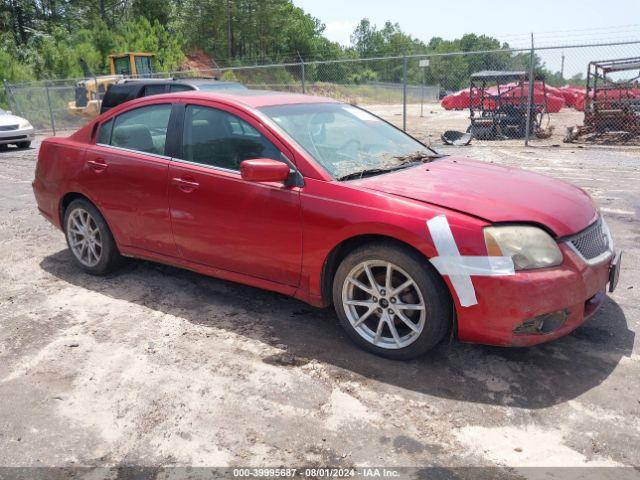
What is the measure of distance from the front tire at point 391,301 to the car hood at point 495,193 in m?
0.37

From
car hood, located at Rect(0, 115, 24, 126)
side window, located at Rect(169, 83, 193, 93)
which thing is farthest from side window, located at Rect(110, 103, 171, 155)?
car hood, located at Rect(0, 115, 24, 126)

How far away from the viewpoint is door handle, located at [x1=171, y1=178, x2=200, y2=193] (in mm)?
3883

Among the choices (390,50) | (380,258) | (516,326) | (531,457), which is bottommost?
(531,457)

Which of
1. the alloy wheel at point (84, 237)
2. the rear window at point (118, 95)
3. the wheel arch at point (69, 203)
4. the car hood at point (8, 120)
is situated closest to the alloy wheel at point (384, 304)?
the wheel arch at point (69, 203)

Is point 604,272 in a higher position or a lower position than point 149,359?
higher

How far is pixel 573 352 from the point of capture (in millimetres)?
3311

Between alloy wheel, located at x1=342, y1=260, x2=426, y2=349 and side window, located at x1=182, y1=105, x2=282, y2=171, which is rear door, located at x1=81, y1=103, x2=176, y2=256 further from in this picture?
alloy wheel, located at x1=342, y1=260, x2=426, y2=349

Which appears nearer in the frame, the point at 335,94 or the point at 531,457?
the point at 531,457

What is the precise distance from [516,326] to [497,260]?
37 cm

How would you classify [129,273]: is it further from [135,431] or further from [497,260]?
[497,260]

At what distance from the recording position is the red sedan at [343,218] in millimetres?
2924

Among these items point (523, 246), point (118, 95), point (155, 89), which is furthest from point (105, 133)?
point (118, 95)

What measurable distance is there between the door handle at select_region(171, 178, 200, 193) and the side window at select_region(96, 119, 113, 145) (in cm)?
102

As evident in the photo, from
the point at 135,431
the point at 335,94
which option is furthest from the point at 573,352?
the point at 335,94
